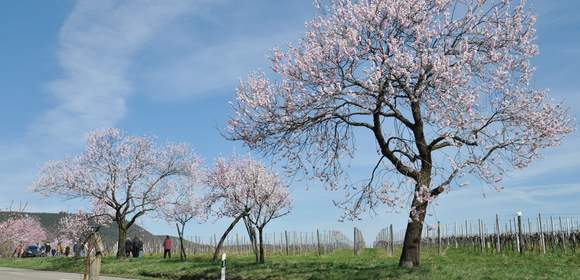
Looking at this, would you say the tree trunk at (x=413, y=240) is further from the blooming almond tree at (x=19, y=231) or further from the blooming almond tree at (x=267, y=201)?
the blooming almond tree at (x=19, y=231)

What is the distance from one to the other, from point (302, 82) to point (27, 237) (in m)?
76.7

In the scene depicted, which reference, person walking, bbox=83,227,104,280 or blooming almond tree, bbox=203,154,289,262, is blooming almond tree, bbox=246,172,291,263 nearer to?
blooming almond tree, bbox=203,154,289,262

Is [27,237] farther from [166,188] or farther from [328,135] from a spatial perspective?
[328,135]

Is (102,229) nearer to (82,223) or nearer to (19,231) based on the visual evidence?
(19,231)

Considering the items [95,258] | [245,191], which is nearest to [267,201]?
[245,191]

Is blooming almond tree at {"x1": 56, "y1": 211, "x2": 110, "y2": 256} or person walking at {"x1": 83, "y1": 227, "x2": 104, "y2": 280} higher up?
blooming almond tree at {"x1": 56, "y1": 211, "x2": 110, "y2": 256}

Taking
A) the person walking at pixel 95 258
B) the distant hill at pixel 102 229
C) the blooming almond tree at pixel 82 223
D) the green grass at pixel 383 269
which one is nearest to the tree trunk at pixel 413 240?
the green grass at pixel 383 269

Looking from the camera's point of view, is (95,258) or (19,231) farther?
(19,231)

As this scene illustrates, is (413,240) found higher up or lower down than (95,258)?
higher up

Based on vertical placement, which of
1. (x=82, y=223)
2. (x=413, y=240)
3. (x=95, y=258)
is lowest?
(x=95, y=258)

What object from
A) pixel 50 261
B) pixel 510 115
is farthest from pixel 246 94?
pixel 50 261

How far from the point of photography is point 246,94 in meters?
20.9

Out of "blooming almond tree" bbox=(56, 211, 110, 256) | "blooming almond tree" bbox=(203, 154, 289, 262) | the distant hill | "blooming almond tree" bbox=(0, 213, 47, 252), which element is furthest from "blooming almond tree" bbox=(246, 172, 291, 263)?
"blooming almond tree" bbox=(0, 213, 47, 252)

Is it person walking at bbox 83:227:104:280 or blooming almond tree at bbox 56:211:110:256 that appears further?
blooming almond tree at bbox 56:211:110:256
